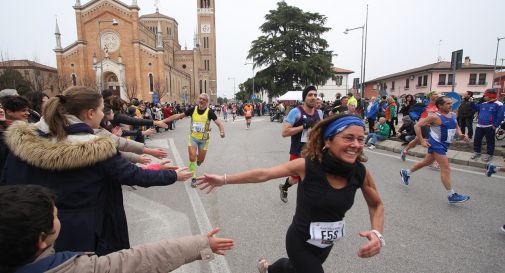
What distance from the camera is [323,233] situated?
2258mm

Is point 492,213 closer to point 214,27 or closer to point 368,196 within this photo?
point 368,196

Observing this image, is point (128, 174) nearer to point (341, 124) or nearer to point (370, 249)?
point (341, 124)

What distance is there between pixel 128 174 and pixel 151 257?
29.7 inches

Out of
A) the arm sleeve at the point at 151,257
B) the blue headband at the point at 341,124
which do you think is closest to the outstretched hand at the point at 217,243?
the arm sleeve at the point at 151,257

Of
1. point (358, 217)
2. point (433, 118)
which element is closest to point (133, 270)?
point (358, 217)

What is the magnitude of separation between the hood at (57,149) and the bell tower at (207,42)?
268 feet

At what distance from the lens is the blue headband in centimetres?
221

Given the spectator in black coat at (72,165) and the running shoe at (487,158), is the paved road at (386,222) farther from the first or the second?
the spectator in black coat at (72,165)

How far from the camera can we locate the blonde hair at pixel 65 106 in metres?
2.00

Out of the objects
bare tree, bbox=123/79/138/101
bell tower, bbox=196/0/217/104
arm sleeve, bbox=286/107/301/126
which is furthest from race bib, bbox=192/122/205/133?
bell tower, bbox=196/0/217/104

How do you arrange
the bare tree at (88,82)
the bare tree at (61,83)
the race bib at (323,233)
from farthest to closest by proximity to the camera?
the bare tree at (88,82), the bare tree at (61,83), the race bib at (323,233)

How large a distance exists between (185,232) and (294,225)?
7.61 feet

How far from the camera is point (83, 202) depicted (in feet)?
6.69

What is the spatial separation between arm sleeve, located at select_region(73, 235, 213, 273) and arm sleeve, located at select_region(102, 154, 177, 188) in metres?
0.65
